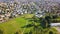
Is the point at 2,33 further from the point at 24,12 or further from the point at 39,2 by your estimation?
the point at 39,2

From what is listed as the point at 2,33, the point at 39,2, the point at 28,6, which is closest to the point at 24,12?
the point at 28,6

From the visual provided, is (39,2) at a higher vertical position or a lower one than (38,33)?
higher

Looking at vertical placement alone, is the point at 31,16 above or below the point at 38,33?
above

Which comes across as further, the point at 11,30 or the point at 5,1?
the point at 5,1

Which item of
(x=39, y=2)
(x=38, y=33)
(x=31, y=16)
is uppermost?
(x=39, y=2)

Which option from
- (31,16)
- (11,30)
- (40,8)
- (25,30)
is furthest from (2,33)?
(40,8)

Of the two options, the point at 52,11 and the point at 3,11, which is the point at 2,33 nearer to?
the point at 3,11
